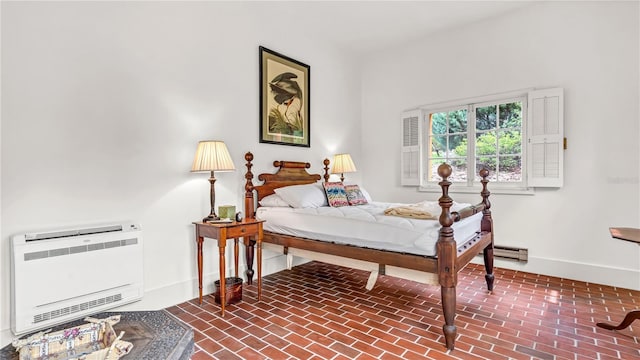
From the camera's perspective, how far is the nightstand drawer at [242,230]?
267 cm

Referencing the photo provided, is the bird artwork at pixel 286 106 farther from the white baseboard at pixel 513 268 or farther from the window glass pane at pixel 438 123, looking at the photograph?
the window glass pane at pixel 438 123

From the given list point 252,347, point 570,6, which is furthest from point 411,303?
point 570,6

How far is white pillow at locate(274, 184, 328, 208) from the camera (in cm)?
334

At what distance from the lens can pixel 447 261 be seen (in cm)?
211

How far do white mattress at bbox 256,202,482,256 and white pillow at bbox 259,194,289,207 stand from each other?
0.31 feet

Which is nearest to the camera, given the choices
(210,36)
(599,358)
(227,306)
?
(599,358)

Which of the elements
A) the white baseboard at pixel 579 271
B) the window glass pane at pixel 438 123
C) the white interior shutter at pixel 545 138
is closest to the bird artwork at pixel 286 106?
the window glass pane at pixel 438 123

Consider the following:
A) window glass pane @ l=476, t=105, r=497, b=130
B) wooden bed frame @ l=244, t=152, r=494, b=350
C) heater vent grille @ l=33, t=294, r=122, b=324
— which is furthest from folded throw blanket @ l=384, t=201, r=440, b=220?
heater vent grille @ l=33, t=294, r=122, b=324

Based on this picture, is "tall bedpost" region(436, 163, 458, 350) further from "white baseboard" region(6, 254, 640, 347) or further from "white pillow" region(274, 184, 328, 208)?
"white baseboard" region(6, 254, 640, 347)

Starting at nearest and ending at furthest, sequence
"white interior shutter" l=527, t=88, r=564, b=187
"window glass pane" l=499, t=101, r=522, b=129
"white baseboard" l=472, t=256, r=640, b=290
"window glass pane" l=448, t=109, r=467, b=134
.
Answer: "white baseboard" l=472, t=256, r=640, b=290 < "white interior shutter" l=527, t=88, r=564, b=187 < "window glass pane" l=499, t=101, r=522, b=129 < "window glass pane" l=448, t=109, r=467, b=134

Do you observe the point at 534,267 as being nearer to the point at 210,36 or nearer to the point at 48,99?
the point at 210,36

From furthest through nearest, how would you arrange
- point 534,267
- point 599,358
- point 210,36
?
point 534,267 → point 210,36 → point 599,358

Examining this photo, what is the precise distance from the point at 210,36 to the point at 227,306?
2.49 metres

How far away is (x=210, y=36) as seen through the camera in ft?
10.3
